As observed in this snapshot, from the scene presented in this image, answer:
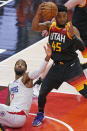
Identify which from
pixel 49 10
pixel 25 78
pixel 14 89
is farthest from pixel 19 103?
pixel 49 10

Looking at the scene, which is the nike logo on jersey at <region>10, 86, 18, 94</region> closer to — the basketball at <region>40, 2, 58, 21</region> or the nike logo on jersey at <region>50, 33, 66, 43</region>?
the nike logo on jersey at <region>50, 33, 66, 43</region>

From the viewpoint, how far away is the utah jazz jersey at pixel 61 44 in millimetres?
8734

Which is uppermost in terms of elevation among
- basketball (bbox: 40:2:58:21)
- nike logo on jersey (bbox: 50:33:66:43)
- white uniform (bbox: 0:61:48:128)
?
basketball (bbox: 40:2:58:21)

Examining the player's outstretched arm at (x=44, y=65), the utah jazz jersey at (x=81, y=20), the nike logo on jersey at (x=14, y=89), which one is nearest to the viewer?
the player's outstretched arm at (x=44, y=65)

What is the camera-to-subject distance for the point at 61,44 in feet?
28.7

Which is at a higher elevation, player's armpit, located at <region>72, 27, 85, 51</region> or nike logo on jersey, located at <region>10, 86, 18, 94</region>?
player's armpit, located at <region>72, 27, 85, 51</region>

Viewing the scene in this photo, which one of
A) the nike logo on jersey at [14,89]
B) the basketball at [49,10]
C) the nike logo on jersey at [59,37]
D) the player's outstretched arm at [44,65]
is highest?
the basketball at [49,10]

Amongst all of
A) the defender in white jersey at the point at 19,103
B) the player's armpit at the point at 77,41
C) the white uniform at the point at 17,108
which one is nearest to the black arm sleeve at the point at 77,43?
the player's armpit at the point at 77,41

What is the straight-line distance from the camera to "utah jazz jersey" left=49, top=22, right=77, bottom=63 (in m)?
8.73

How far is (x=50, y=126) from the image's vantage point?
29.0 feet

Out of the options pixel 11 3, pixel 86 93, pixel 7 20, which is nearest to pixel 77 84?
pixel 86 93

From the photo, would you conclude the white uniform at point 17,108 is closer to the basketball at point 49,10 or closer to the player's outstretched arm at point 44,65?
the player's outstretched arm at point 44,65

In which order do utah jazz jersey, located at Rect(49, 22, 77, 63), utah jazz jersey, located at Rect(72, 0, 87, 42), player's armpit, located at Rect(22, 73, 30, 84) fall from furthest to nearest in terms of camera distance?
1. utah jazz jersey, located at Rect(72, 0, 87, 42)
2. utah jazz jersey, located at Rect(49, 22, 77, 63)
3. player's armpit, located at Rect(22, 73, 30, 84)

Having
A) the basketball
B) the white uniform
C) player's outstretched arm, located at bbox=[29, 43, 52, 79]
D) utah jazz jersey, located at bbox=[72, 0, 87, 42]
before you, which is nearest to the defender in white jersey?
the white uniform
